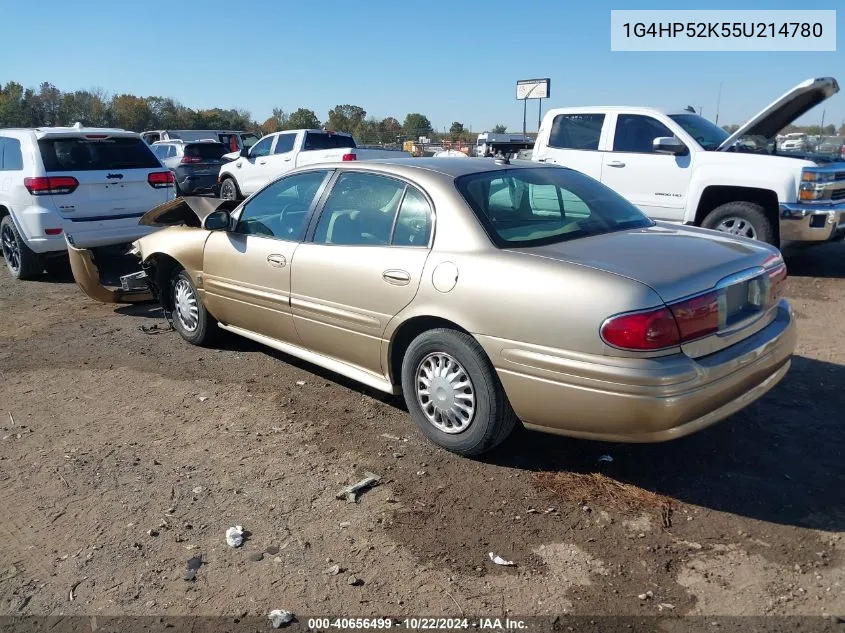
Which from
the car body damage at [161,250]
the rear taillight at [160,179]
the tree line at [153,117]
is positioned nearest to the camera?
the car body damage at [161,250]

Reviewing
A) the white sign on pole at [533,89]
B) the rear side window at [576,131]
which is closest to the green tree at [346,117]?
the white sign on pole at [533,89]

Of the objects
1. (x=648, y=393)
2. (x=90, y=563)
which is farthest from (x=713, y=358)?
(x=90, y=563)

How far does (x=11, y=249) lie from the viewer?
856 cm

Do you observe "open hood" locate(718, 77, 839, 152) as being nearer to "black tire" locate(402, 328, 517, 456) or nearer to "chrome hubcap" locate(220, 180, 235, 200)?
"black tire" locate(402, 328, 517, 456)

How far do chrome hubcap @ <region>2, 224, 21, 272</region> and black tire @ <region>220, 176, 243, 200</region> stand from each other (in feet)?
23.7

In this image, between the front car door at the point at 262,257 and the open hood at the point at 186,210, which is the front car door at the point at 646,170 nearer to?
the open hood at the point at 186,210

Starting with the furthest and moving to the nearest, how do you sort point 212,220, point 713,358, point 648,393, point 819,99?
point 819,99
point 212,220
point 713,358
point 648,393

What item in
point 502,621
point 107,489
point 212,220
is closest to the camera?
point 502,621

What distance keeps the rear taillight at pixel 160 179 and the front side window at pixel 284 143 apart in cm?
602

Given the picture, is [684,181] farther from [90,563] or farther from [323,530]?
[90,563]

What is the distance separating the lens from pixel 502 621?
2564mm

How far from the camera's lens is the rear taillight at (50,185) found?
775cm

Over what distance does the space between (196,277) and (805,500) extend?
4381 millimetres

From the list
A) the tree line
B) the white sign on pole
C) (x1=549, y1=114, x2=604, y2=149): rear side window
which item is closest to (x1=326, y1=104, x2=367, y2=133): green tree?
the tree line
